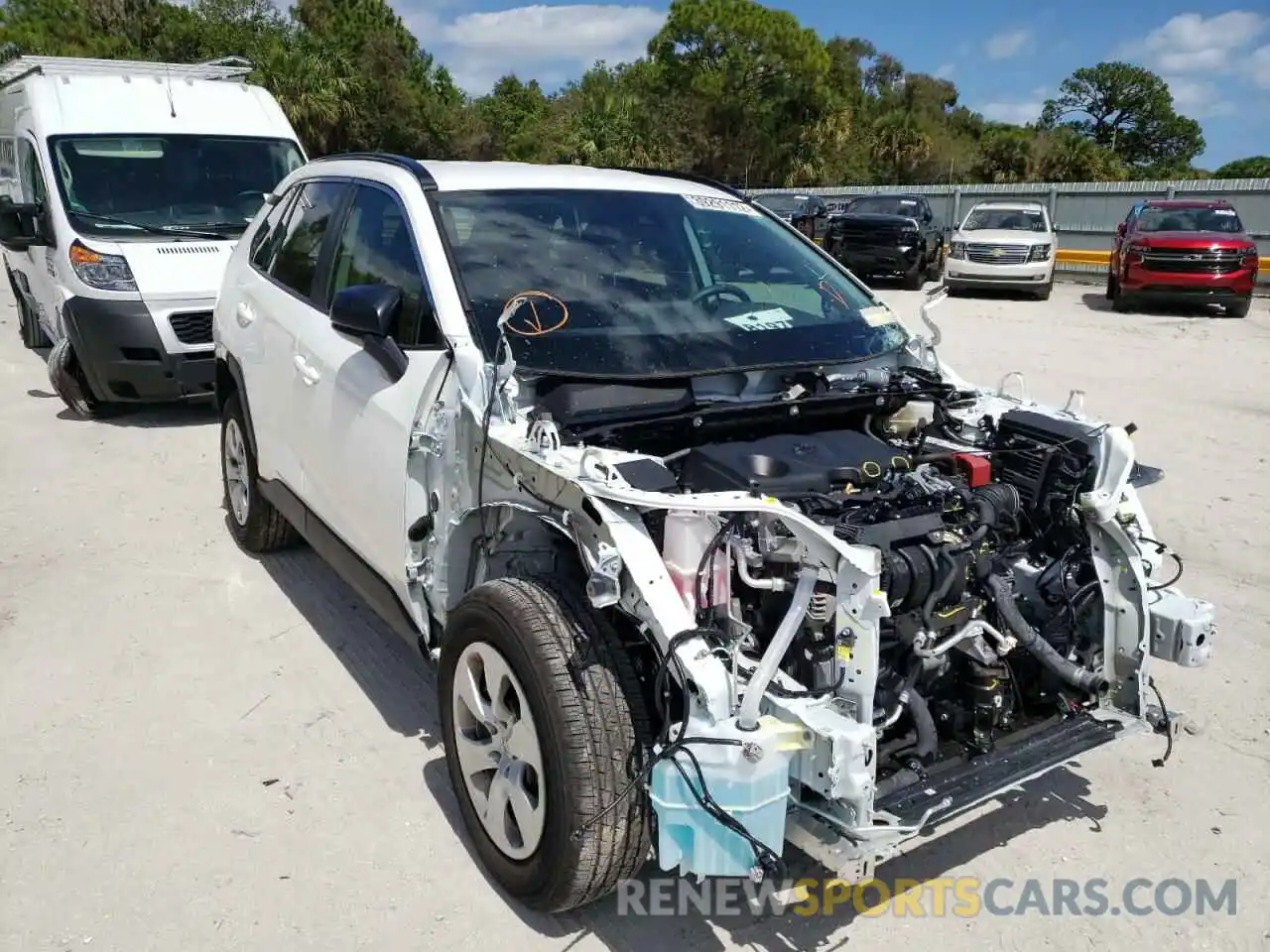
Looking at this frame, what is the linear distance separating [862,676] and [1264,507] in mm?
4935

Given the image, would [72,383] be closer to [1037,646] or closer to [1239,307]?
[1037,646]

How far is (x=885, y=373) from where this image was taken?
374 centimetres

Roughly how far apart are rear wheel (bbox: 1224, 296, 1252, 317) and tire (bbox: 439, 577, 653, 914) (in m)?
16.2

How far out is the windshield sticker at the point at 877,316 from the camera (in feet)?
13.3

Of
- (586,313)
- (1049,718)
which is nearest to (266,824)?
(586,313)

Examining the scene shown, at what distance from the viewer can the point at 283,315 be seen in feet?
14.2

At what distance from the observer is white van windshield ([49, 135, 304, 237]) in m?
8.31

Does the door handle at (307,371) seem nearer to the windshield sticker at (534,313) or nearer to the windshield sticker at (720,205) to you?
the windshield sticker at (534,313)

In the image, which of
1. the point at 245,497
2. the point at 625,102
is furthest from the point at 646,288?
the point at 625,102

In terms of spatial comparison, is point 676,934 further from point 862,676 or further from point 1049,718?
point 1049,718

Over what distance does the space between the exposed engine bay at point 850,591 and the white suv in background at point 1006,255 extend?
597 inches

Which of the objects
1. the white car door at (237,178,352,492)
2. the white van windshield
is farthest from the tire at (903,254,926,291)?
the white car door at (237,178,352,492)

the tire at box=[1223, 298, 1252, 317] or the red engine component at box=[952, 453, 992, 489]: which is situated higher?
the red engine component at box=[952, 453, 992, 489]

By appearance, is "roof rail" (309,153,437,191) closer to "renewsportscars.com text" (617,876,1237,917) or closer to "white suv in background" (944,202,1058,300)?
"renewsportscars.com text" (617,876,1237,917)
